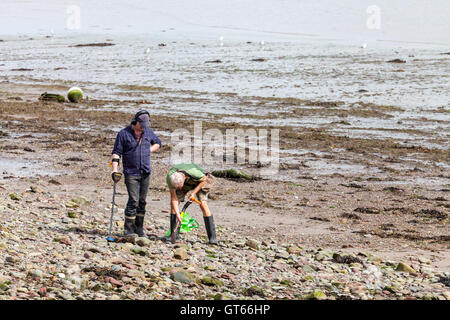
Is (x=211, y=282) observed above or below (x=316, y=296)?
above

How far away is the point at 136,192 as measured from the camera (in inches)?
431

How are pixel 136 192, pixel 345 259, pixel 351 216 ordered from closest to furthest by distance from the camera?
pixel 136 192 → pixel 345 259 → pixel 351 216

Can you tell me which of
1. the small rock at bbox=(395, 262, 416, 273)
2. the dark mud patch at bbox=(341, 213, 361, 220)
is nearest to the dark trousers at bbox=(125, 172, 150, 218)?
the small rock at bbox=(395, 262, 416, 273)

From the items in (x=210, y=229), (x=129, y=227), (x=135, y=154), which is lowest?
(x=210, y=229)

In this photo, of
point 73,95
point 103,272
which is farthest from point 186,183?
point 73,95

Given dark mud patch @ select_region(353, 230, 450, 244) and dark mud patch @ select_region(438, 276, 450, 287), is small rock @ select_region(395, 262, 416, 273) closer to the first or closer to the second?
dark mud patch @ select_region(438, 276, 450, 287)

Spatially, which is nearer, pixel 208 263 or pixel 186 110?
pixel 208 263

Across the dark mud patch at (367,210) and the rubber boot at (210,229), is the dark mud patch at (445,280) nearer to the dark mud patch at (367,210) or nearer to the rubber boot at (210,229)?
the rubber boot at (210,229)

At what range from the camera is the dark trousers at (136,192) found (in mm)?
10891

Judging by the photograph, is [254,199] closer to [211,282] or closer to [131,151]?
[131,151]
